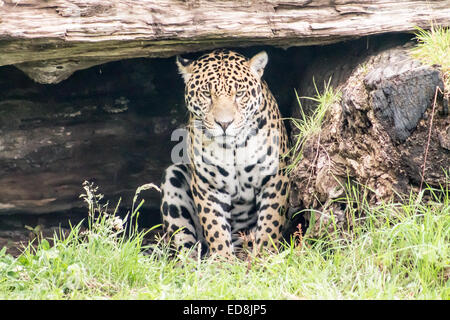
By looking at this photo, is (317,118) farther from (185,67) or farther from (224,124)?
(185,67)

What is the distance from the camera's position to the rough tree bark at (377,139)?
227 inches

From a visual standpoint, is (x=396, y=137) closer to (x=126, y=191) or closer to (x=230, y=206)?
(x=230, y=206)

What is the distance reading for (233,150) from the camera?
7359mm

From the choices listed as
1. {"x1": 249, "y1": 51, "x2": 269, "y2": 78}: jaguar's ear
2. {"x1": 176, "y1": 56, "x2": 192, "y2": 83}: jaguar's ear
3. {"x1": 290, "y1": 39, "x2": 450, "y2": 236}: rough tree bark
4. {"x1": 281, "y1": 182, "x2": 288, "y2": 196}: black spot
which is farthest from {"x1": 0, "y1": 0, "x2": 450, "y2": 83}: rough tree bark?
{"x1": 281, "y1": 182, "x2": 288, "y2": 196}: black spot

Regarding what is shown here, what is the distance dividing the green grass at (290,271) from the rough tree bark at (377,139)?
0.93ft

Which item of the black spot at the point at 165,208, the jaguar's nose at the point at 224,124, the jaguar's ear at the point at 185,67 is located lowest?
the black spot at the point at 165,208

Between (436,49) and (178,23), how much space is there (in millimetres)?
2475

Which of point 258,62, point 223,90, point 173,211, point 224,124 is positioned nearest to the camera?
point 224,124

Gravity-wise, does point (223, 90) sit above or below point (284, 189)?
above

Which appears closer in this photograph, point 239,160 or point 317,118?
point 317,118

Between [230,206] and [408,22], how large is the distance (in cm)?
296

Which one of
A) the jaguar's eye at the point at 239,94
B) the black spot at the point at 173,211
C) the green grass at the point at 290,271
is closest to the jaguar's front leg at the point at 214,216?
the black spot at the point at 173,211

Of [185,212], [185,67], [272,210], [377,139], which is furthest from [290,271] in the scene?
[185,67]

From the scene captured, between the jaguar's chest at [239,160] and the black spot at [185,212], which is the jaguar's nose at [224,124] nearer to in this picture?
the jaguar's chest at [239,160]
